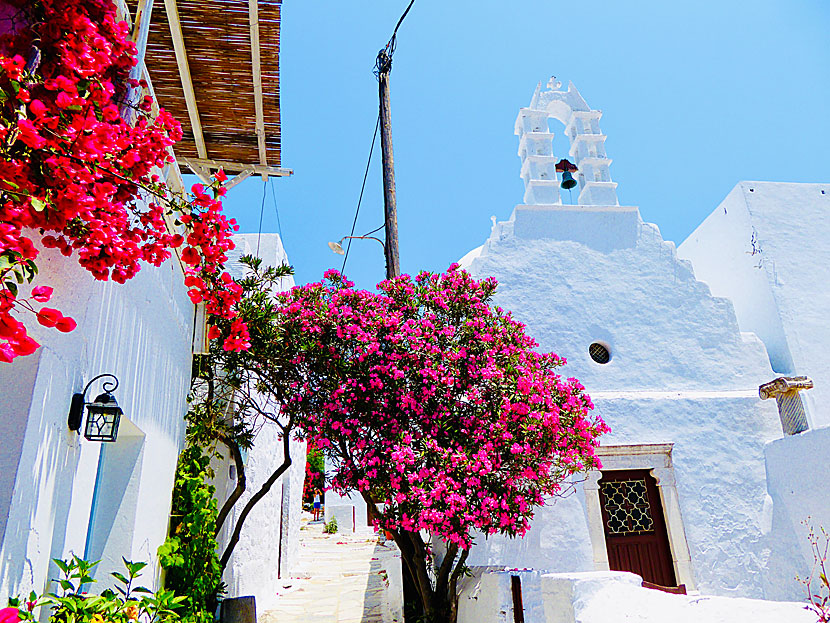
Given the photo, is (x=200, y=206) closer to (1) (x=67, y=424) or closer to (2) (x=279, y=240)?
(1) (x=67, y=424)

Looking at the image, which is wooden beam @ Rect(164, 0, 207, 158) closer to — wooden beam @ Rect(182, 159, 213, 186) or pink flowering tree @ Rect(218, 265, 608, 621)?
wooden beam @ Rect(182, 159, 213, 186)

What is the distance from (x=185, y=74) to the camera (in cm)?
546

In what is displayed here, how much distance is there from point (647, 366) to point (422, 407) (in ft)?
A: 16.0

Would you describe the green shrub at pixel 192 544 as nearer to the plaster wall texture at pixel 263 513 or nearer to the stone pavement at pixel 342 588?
the plaster wall texture at pixel 263 513

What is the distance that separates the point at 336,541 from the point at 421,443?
12599mm

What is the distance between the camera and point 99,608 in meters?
2.90

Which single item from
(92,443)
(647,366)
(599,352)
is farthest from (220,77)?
(647,366)

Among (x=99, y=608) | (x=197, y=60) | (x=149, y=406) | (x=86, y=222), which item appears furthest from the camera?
(x=197, y=60)

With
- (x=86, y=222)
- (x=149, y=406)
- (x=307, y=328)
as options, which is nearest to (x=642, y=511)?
(x=307, y=328)

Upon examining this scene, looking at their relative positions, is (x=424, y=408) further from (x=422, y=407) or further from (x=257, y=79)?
(x=257, y=79)

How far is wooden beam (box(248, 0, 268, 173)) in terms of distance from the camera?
4887mm

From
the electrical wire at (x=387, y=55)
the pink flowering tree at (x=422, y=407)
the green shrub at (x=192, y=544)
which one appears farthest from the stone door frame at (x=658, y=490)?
the electrical wire at (x=387, y=55)

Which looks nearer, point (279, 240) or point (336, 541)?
point (279, 240)

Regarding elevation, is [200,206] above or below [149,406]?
above
